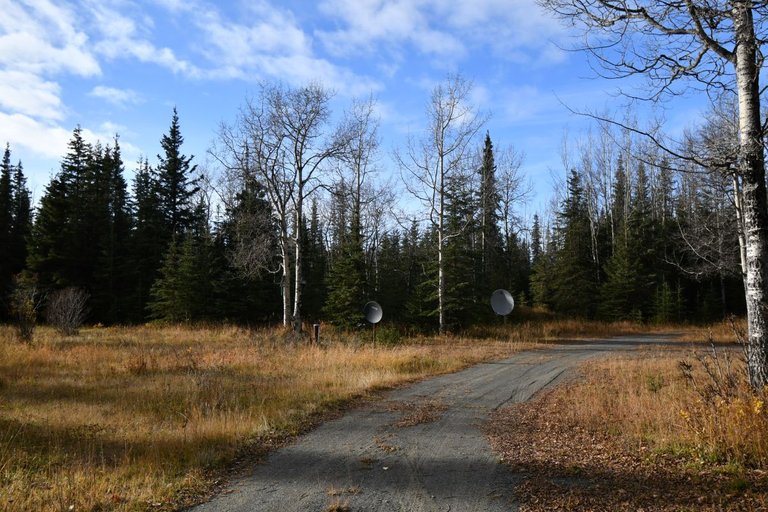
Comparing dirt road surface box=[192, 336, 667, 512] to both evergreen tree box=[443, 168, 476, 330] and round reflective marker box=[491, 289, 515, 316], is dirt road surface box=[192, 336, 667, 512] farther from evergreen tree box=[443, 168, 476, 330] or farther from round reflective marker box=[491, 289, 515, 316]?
evergreen tree box=[443, 168, 476, 330]

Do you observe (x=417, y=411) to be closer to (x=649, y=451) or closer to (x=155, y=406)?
(x=649, y=451)

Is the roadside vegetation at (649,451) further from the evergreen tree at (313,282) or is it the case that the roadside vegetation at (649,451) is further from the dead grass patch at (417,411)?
the evergreen tree at (313,282)

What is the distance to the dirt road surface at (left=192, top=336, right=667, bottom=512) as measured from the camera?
4273 millimetres

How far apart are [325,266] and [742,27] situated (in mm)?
36332

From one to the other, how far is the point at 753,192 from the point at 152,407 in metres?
9.83

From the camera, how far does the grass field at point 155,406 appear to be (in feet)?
15.9

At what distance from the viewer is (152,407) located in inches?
337

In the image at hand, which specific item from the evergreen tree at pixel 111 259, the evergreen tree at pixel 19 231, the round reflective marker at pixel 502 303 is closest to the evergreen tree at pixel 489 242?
the round reflective marker at pixel 502 303

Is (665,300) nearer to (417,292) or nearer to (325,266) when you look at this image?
(417,292)

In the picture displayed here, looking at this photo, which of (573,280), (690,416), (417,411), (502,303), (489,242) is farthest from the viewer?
(573,280)

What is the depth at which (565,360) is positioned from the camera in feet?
50.8

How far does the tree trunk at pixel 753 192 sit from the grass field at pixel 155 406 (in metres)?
6.02

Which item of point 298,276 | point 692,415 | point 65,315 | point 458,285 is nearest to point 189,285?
point 65,315

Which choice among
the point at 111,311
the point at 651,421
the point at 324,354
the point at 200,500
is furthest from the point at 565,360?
the point at 111,311
